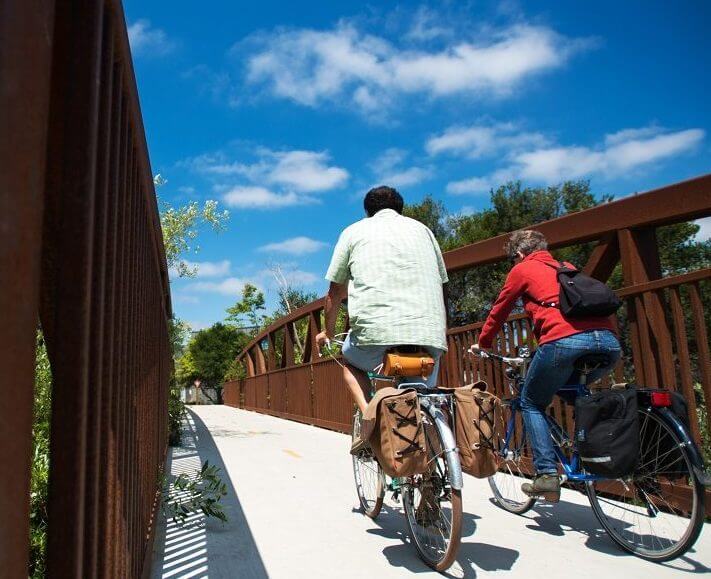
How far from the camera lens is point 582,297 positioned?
307 centimetres

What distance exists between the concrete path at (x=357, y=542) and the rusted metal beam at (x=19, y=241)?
7.36 feet

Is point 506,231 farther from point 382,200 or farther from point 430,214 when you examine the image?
point 382,200

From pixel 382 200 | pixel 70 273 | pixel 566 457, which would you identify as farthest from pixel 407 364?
pixel 70 273

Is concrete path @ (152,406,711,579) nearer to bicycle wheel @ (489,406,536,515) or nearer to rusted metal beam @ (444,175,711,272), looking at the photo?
bicycle wheel @ (489,406,536,515)

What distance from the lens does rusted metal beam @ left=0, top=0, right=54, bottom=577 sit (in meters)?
0.69

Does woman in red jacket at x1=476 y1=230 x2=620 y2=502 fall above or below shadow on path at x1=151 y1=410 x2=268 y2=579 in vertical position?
above

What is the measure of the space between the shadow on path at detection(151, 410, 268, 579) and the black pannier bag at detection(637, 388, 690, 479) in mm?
1877

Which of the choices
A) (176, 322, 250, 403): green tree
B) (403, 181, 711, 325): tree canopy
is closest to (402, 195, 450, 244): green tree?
(403, 181, 711, 325): tree canopy

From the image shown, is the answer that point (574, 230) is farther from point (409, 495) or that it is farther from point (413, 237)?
point (409, 495)

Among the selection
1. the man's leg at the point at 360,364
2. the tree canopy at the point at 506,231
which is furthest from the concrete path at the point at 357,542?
the tree canopy at the point at 506,231

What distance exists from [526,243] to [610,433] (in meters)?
1.26

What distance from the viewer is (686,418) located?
2.79 metres

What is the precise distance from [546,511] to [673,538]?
1028 mm

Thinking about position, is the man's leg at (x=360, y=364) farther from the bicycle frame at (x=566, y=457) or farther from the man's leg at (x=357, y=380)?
the bicycle frame at (x=566, y=457)
